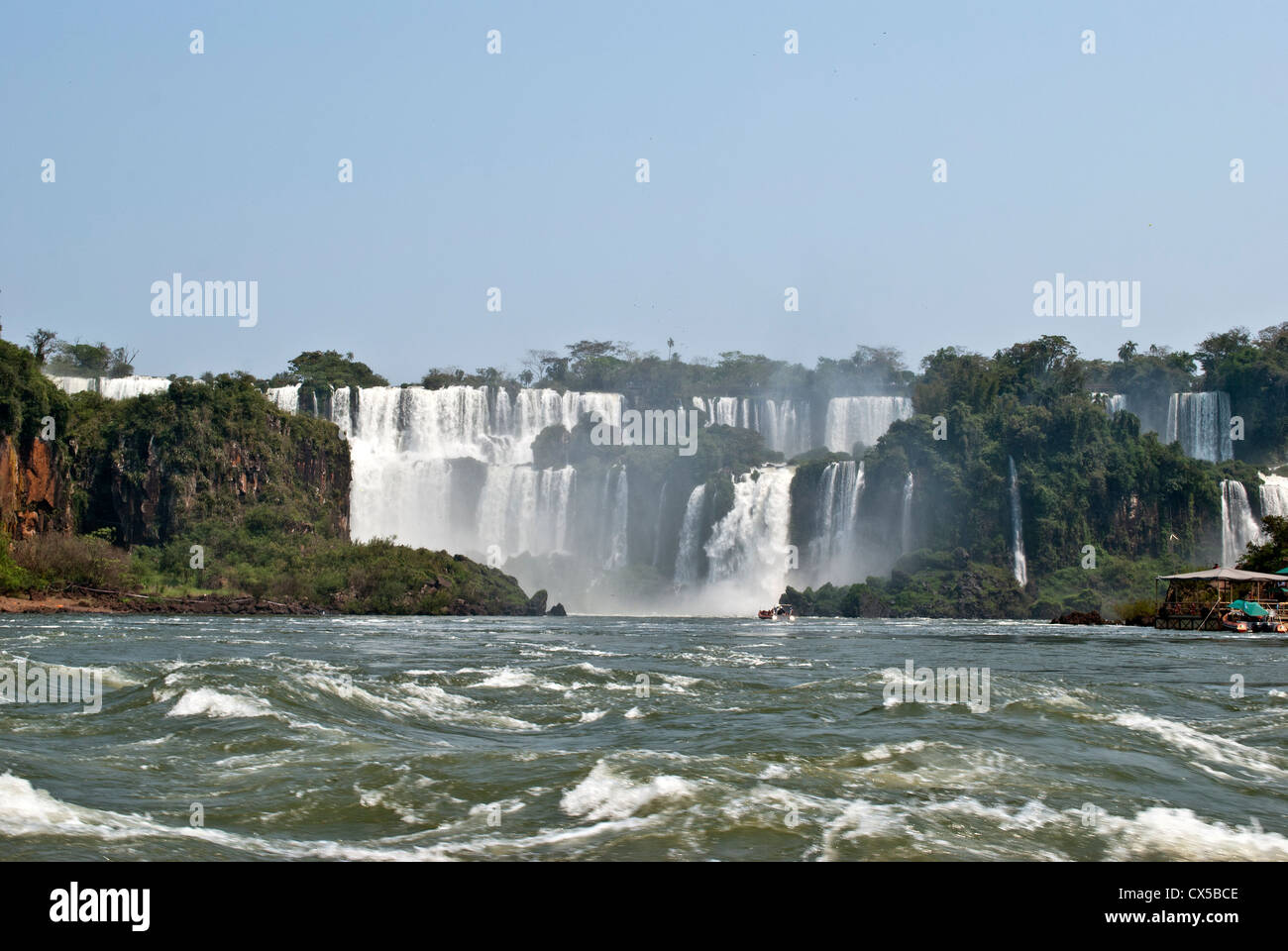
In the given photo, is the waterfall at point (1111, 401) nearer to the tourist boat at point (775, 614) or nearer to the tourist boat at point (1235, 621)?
the tourist boat at point (775, 614)

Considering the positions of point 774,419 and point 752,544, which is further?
point 774,419

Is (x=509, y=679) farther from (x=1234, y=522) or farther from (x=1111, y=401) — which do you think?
(x=1111, y=401)

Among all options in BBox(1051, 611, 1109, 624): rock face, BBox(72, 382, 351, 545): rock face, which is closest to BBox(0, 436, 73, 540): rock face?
BBox(72, 382, 351, 545): rock face

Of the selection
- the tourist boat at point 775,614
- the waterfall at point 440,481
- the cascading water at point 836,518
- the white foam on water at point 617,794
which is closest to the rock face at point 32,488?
the waterfall at point 440,481

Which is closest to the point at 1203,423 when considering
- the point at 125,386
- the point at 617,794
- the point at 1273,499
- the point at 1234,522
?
the point at 1234,522

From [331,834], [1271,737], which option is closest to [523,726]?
[331,834]

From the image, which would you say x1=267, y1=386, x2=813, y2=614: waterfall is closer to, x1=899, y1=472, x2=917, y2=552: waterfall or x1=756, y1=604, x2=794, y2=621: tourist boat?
x1=899, y1=472, x2=917, y2=552: waterfall

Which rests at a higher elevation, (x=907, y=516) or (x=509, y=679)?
(x=907, y=516)
